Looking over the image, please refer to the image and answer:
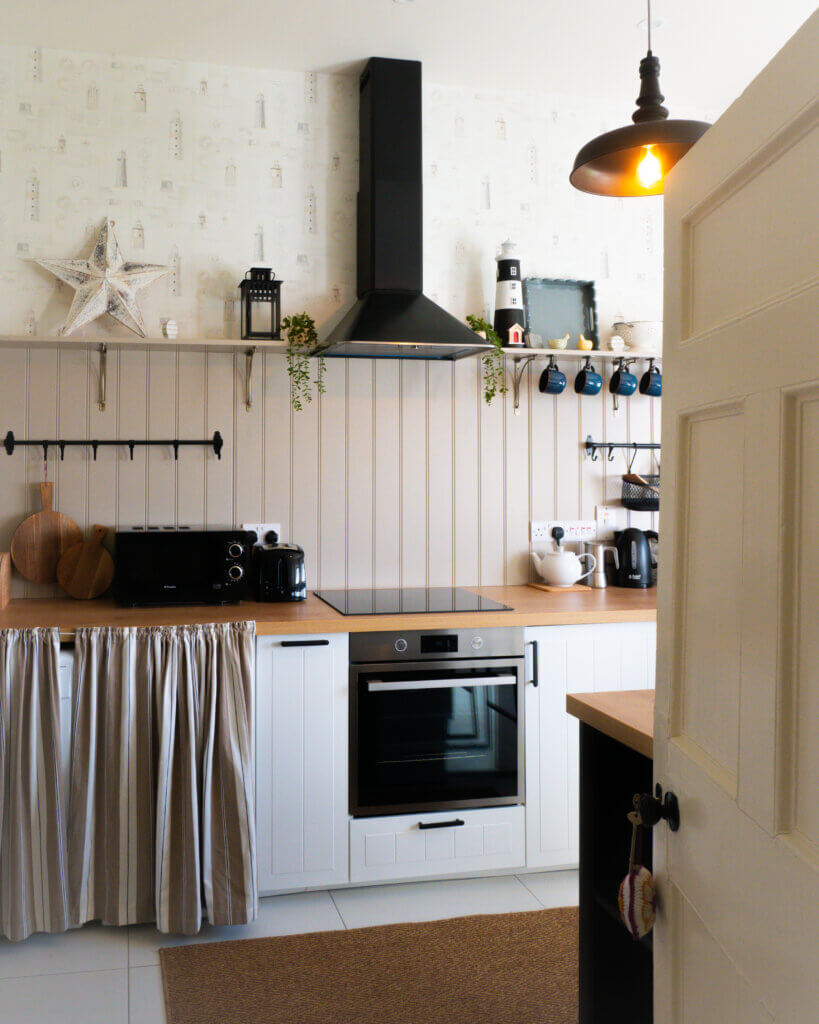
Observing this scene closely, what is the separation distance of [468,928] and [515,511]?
5.22ft

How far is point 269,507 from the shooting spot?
346 centimetres

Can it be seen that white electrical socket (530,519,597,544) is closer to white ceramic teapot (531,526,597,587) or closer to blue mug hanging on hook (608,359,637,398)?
white ceramic teapot (531,526,597,587)

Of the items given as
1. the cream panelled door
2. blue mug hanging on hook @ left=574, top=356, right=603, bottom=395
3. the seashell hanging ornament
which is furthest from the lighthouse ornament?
the seashell hanging ornament

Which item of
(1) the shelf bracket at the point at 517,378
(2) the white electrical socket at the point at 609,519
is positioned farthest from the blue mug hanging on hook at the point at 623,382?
(2) the white electrical socket at the point at 609,519

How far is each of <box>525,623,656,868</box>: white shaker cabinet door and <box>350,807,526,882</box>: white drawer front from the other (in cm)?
8

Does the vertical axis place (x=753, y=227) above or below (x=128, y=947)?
above

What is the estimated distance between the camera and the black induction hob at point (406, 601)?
3.01m

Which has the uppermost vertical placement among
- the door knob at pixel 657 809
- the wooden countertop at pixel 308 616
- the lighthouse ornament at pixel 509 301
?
the lighthouse ornament at pixel 509 301

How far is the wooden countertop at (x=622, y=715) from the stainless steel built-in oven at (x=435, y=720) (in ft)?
3.71

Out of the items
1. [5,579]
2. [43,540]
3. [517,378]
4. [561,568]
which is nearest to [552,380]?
[517,378]

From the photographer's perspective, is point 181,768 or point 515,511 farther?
point 515,511

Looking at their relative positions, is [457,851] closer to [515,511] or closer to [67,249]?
[515,511]

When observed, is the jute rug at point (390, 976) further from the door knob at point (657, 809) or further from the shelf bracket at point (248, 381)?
the shelf bracket at point (248, 381)

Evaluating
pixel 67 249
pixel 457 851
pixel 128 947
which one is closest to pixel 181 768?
pixel 128 947
